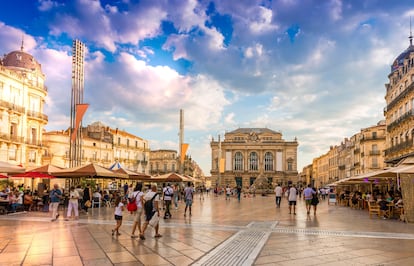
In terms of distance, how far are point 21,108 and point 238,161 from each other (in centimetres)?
6443

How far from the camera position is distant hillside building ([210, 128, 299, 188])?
91.8 m

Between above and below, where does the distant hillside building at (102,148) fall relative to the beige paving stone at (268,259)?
above

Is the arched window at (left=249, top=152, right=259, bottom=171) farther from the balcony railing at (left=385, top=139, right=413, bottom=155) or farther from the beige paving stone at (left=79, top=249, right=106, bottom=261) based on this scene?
the beige paving stone at (left=79, top=249, right=106, bottom=261)

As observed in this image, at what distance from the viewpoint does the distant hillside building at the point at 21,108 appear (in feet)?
110

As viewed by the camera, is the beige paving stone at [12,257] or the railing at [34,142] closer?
the beige paving stone at [12,257]

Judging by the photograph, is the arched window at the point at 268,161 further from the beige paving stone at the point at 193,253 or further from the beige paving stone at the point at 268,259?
the beige paving stone at the point at 268,259

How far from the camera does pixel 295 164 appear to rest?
92188 millimetres

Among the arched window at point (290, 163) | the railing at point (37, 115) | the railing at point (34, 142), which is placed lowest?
the arched window at point (290, 163)

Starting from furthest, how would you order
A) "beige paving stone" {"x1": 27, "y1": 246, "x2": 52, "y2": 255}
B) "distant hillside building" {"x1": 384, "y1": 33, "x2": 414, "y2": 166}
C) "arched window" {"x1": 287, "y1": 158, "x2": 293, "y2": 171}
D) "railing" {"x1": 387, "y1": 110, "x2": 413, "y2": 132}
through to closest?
"arched window" {"x1": 287, "y1": 158, "x2": 293, "y2": 171} → "distant hillside building" {"x1": 384, "y1": 33, "x2": 414, "y2": 166} → "railing" {"x1": 387, "y1": 110, "x2": 413, "y2": 132} → "beige paving stone" {"x1": 27, "y1": 246, "x2": 52, "y2": 255}

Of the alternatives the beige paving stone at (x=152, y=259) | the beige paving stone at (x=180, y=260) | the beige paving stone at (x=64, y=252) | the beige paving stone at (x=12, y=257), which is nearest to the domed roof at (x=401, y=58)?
the beige paving stone at (x=180, y=260)

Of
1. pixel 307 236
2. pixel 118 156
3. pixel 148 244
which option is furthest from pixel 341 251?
pixel 118 156

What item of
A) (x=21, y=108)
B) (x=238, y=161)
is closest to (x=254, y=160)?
(x=238, y=161)

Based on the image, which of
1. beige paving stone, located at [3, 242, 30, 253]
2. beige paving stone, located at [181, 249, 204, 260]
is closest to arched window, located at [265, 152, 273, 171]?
beige paving stone, located at [181, 249, 204, 260]

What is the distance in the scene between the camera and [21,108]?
3544 cm
